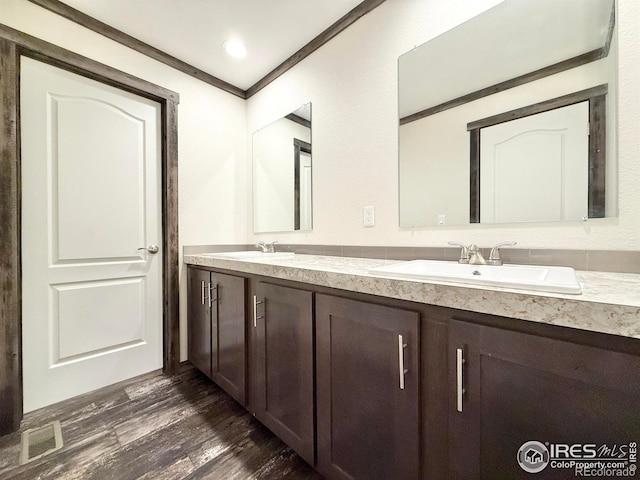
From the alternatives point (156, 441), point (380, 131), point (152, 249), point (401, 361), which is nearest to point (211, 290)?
point (152, 249)

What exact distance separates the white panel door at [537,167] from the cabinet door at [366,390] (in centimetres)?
73

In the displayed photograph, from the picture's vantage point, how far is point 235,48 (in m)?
1.88

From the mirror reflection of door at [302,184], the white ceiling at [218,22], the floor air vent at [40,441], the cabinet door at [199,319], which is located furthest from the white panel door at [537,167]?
the floor air vent at [40,441]

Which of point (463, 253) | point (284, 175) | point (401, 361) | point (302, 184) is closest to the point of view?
point (401, 361)

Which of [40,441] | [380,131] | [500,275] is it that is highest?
[380,131]

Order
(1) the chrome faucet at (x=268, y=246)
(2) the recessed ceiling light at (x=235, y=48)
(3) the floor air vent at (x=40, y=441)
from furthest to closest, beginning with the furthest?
(1) the chrome faucet at (x=268, y=246) → (2) the recessed ceiling light at (x=235, y=48) → (3) the floor air vent at (x=40, y=441)

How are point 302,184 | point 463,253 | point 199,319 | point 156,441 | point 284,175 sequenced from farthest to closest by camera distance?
point 284,175 → point 302,184 → point 199,319 → point 156,441 → point 463,253

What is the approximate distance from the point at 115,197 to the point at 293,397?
1709 mm

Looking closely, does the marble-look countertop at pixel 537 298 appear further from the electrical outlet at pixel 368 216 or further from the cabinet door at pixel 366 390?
the electrical outlet at pixel 368 216

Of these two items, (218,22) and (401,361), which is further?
(218,22)

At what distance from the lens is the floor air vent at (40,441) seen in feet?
3.99
